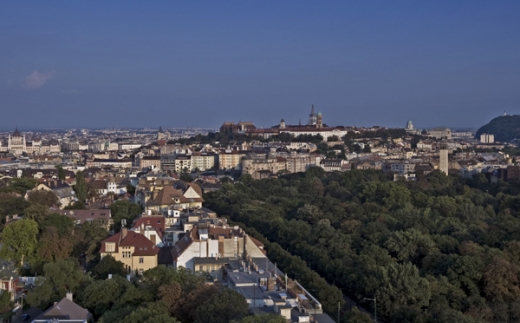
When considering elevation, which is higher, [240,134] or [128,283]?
[240,134]

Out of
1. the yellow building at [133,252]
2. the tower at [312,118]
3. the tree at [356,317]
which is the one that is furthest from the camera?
the tower at [312,118]

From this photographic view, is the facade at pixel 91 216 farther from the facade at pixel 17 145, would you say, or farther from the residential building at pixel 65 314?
the facade at pixel 17 145

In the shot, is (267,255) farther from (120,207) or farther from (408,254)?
(120,207)

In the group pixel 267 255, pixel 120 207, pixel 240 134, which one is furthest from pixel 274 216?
pixel 240 134

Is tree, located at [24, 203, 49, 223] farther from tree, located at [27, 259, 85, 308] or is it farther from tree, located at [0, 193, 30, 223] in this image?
tree, located at [27, 259, 85, 308]

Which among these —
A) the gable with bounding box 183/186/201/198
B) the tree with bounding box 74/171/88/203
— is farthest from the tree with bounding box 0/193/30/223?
the gable with bounding box 183/186/201/198

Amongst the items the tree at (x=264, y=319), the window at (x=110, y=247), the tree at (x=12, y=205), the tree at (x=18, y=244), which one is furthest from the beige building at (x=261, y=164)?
the tree at (x=264, y=319)
